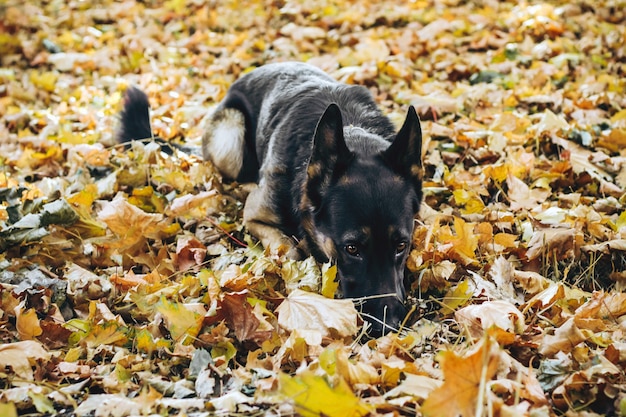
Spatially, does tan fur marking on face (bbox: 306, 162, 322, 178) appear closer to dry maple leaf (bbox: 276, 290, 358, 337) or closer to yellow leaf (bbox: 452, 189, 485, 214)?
dry maple leaf (bbox: 276, 290, 358, 337)

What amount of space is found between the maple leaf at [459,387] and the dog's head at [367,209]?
880 millimetres

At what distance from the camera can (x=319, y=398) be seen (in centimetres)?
190

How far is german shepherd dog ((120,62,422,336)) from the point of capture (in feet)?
9.79

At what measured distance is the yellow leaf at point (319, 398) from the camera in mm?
1897

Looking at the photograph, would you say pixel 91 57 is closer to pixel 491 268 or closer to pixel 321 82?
pixel 321 82

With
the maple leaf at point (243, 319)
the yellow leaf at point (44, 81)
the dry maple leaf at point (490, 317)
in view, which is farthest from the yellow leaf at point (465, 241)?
the yellow leaf at point (44, 81)

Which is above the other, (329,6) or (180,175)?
(329,6)

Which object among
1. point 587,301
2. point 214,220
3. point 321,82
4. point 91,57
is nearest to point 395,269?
point 587,301

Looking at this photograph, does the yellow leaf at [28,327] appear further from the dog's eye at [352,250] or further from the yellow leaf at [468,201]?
the yellow leaf at [468,201]

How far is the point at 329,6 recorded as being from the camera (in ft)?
30.1

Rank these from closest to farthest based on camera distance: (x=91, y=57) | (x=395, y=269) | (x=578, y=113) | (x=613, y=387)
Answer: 1. (x=613, y=387)
2. (x=395, y=269)
3. (x=578, y=113)
4. (x=91, y=57)

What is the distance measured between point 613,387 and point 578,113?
3744mm

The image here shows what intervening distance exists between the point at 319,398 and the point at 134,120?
3.85m

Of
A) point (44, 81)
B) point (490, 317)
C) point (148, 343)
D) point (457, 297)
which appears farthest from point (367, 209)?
point (44, 81)
